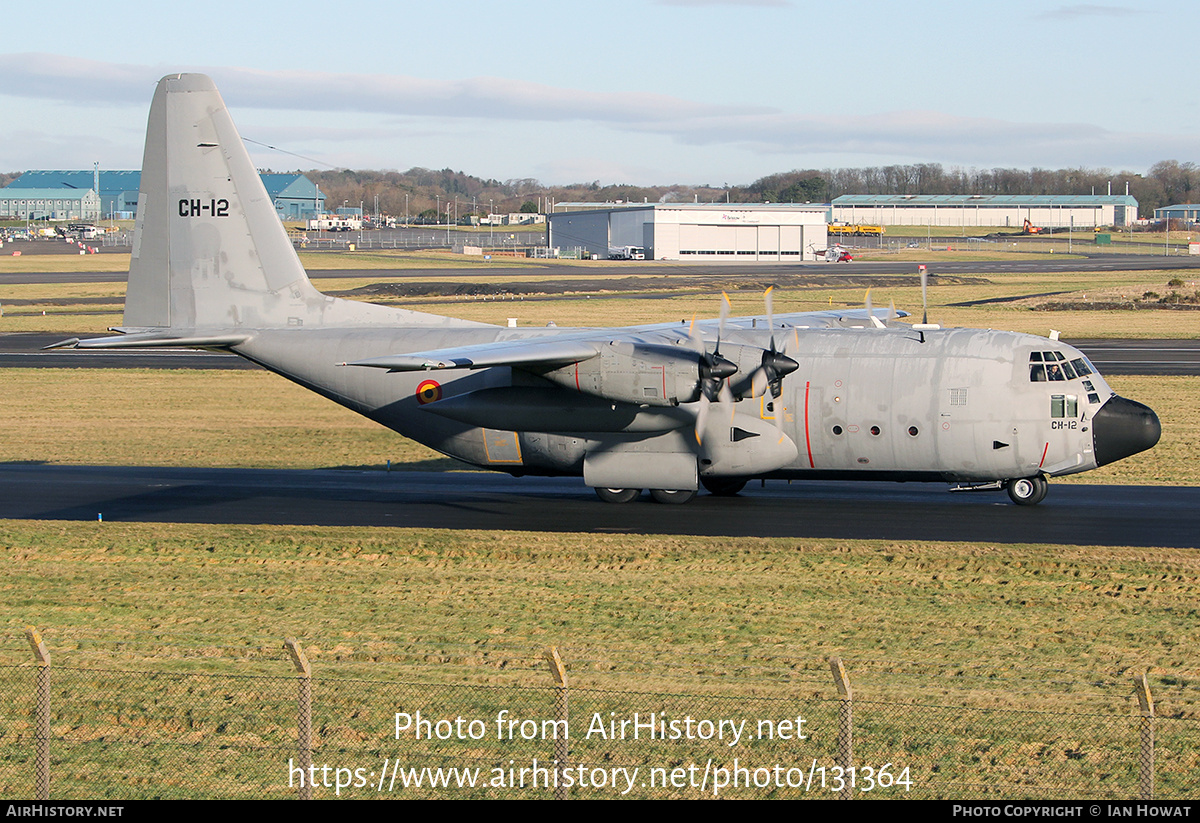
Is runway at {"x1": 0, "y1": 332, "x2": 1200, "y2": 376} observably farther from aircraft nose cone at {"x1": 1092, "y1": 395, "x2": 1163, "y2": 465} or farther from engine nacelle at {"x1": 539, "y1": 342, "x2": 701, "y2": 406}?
engine nacelle at {"x1": 539, "y1": 342, "x2": 701, "y2": 406}

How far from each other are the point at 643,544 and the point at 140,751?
1216 cm

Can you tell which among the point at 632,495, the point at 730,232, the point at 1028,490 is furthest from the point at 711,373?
the point at 730,232

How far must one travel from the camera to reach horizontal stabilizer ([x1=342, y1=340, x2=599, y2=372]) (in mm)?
22688

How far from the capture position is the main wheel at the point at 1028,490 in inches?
1056

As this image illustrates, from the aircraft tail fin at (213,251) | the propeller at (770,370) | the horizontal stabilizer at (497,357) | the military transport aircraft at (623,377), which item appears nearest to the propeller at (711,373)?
the military transport aircraft at (623,377)

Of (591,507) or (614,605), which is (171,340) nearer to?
(591,507)

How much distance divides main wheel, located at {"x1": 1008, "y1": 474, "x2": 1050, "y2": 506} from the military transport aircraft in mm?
91

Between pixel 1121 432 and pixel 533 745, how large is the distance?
1683 centimetres

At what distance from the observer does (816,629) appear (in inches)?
732

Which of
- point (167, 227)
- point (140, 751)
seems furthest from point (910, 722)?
point (167, 227)

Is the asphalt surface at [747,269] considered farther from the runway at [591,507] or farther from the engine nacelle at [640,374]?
the engine nacelle at [640,374]

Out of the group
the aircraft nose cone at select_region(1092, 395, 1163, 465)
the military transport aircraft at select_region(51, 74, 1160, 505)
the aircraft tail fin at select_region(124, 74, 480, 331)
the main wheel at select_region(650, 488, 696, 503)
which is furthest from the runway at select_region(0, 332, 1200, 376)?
the main wheel at select_region(650, 488, 696, 503)

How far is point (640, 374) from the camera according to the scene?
81.0 feet
